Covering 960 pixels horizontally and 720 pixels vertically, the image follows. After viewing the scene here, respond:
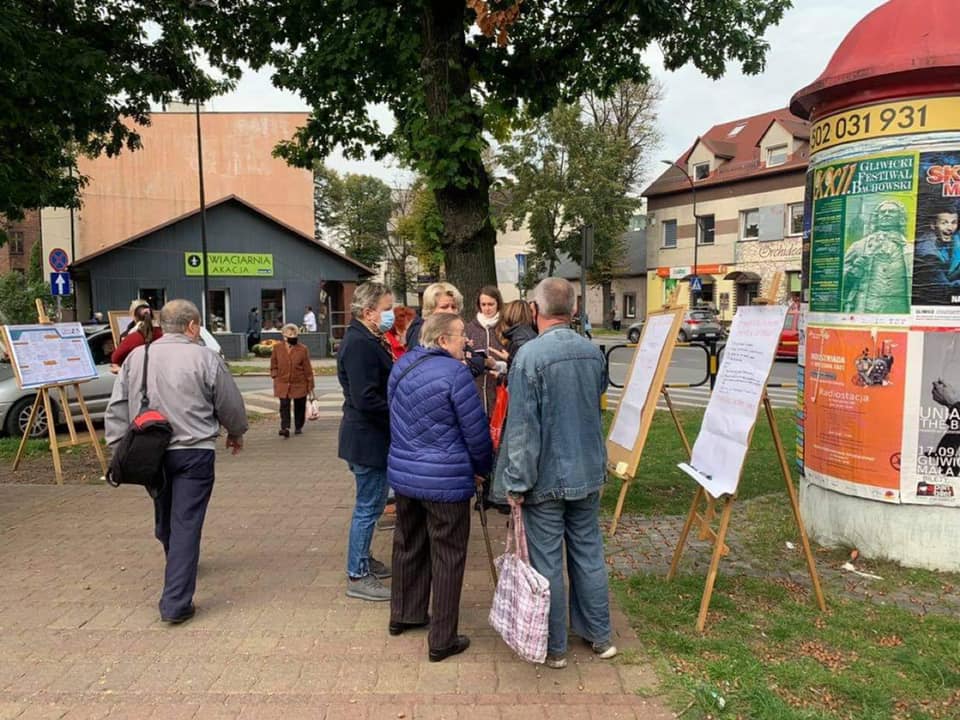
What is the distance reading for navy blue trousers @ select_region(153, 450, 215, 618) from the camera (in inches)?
163

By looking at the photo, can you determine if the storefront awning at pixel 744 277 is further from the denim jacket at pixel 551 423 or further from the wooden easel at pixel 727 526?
the denim jacket at pixel 551 423

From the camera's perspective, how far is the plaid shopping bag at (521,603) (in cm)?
337

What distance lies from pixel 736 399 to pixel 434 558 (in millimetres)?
1874

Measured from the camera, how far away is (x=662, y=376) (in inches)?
196

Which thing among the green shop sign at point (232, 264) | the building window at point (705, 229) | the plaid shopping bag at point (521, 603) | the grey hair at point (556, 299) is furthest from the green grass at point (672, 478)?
the building window at point (705, 229)

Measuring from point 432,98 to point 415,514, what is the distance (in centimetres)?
544

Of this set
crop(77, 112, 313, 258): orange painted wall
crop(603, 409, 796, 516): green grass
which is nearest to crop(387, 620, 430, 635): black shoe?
crop(603, 409, 796, 516): green grass

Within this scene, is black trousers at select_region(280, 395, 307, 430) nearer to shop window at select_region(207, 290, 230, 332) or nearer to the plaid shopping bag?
the plaid shopping bag

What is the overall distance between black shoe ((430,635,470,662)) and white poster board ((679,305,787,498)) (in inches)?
60.1

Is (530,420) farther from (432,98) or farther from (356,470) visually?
(432,98)

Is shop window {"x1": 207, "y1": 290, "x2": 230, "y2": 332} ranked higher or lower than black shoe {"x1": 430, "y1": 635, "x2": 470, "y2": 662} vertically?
higher

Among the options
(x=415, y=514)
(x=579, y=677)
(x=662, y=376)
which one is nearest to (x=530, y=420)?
(x=415, y=514)

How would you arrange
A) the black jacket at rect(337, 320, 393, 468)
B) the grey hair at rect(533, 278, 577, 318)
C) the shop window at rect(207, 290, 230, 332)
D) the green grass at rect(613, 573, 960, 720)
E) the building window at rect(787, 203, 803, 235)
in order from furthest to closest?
the building window at rect(787, 203, 803, 235) → the shop window at rect(207, 290, 230, 332) → the black jacket at rect(337, 320, 393, 468) → the grey hair at rect(533, 278, 577, 318) → the green grass at rect(613, 573, 960, 720)

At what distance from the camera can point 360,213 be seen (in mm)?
53594
